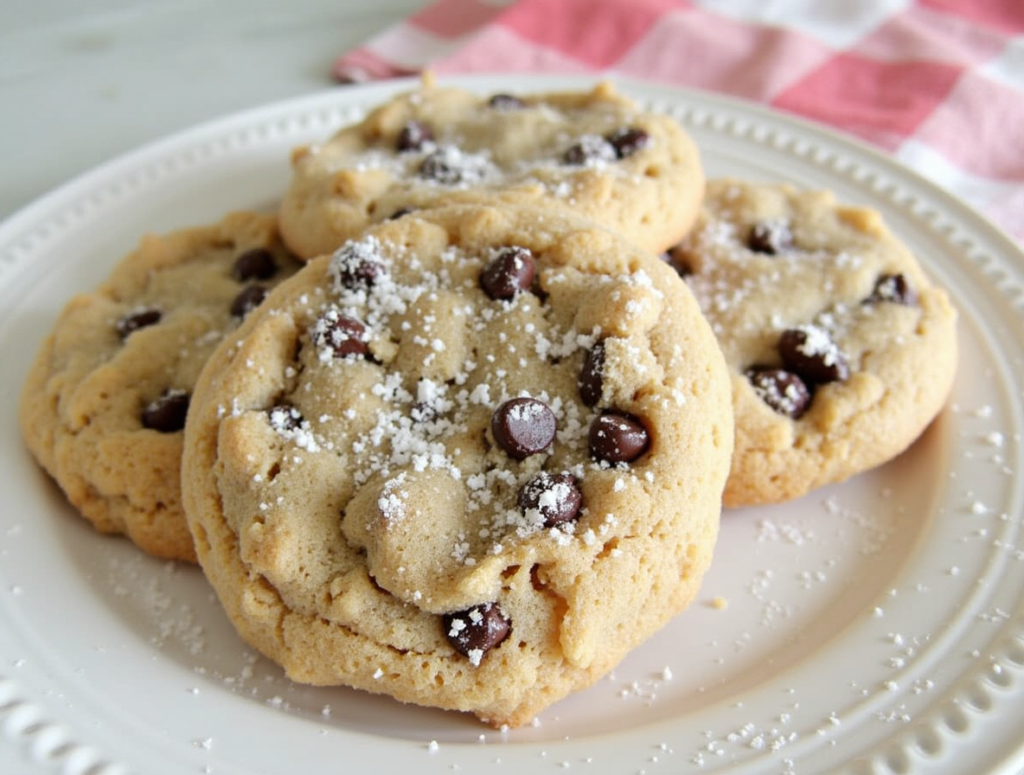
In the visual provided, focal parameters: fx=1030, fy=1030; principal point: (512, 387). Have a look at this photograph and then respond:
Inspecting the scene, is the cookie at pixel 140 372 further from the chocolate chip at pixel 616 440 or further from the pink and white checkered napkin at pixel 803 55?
the pink and white checkered napkin at pixel 803 55

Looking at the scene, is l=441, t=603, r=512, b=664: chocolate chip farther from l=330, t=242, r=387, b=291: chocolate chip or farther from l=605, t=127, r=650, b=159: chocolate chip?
l=605, t=127, r=650, b=159: chocolate chip

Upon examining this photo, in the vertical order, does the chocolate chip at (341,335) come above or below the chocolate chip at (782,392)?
above

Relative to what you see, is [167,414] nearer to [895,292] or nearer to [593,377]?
→ [593,377]

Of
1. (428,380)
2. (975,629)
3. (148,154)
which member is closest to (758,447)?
(975,629)

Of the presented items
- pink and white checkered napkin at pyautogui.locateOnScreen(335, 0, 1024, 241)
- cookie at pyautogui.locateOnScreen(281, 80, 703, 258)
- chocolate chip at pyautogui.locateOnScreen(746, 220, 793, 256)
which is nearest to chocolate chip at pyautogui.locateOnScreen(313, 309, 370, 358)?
cookie at pyautogui.locateOnScreen(281, 80, 703, 258)

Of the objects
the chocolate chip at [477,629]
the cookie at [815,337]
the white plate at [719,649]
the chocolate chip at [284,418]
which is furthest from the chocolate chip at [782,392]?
the chocolate chip at [284,418]

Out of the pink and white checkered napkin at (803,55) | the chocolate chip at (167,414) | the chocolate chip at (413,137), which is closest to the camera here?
the chocolate chip at (167,414)

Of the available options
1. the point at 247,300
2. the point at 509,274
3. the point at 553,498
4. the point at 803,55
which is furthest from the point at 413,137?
the point at 803,55
